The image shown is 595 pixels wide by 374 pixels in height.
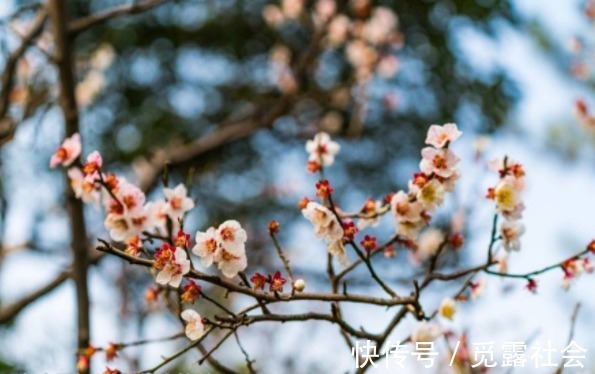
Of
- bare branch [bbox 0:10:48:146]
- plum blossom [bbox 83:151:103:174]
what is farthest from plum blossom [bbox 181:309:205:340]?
bare branch [bbox 0:10:48:146]

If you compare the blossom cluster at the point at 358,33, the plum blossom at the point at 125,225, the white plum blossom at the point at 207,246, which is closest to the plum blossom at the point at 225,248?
the white plum blossom at the point at 207,246

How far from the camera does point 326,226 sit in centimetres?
158

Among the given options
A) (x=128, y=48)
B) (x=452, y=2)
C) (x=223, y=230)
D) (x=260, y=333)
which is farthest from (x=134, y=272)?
(x=223, y=230)

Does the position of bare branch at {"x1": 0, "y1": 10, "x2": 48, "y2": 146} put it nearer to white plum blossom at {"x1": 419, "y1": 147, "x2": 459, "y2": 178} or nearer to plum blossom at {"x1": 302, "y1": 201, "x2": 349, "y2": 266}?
plum blossom at {"x1": 302, "y1": 201, "x2": 349, "y2": 266}

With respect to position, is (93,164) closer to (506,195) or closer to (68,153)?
(68,153)

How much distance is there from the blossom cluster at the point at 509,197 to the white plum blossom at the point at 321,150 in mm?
417

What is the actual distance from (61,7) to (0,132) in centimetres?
58

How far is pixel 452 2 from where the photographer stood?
551 centimetres

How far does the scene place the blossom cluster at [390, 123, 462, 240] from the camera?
1610mm

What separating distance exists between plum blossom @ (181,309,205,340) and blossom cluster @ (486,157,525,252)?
27.2 inches

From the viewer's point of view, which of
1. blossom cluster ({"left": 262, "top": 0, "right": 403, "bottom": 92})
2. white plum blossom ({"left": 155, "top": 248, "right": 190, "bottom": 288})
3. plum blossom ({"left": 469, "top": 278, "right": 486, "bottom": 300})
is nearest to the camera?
white plum blossom ({"left": 155, "top": 248, "right": 190, "bottom": 288})

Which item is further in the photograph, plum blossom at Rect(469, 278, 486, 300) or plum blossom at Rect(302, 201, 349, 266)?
plum blossom at Rect(469, 278, 486, 300)

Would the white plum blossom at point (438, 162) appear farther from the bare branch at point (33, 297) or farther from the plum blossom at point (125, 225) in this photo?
the bare branch at point (33, 297)

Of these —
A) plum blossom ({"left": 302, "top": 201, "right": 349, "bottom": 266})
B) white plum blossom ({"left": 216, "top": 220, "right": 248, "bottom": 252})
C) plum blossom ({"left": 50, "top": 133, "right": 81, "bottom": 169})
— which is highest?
plum blossom ({"left": 50, "top": 133, "right": 81, "bottom": 169})
